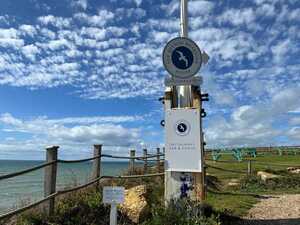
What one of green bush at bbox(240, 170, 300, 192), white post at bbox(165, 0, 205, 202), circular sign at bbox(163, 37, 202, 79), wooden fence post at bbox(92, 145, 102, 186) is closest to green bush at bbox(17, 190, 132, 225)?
white post at bbox(165, 0, 205, 202)

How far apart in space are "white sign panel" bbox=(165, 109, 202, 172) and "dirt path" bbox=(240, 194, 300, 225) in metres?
1.90

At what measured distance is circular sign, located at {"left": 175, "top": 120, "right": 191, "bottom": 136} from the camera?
8.01 metres

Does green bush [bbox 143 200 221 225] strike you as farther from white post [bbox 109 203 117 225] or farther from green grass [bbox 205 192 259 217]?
green grass [bbox 205 192 259 217]

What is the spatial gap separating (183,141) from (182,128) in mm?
235

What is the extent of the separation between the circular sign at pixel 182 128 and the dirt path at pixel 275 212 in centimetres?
231

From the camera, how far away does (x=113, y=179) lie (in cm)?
1153

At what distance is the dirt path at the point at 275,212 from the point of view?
29.1 ft

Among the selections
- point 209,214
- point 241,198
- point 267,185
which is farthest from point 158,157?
point 209,214

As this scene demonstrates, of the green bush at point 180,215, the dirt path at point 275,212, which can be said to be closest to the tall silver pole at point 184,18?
the green bush at point 180,215

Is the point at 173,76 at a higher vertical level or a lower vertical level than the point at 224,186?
higher

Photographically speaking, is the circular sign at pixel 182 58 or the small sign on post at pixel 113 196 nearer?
the small sign on post at pixel 113 196

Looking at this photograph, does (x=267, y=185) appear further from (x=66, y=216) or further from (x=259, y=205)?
(x=66, y=216)

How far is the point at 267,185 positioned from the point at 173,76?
956 cm

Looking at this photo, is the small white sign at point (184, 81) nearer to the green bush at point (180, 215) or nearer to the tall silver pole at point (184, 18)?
the tall silver pole at point (184, 18)
